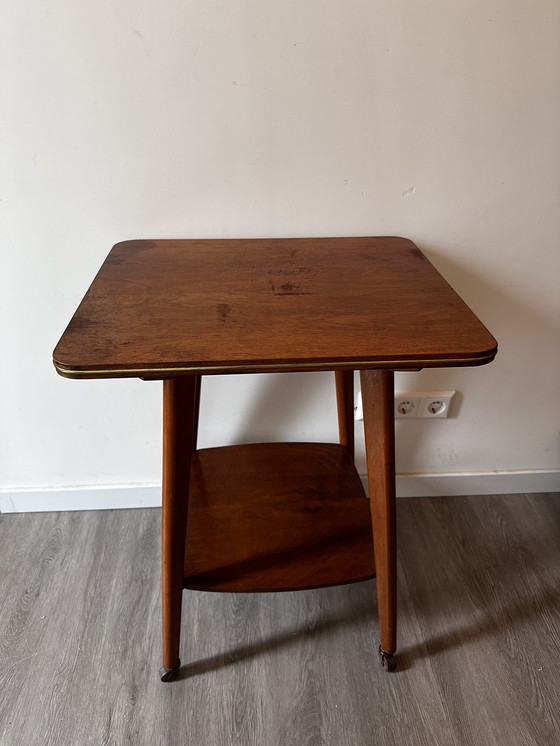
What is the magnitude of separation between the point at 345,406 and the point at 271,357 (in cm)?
59

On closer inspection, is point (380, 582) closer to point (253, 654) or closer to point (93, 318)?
point (253, 654)

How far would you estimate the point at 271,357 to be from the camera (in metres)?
0.71

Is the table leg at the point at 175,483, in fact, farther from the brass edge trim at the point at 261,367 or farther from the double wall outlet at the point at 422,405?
the double wall outlet at the point at 422,405

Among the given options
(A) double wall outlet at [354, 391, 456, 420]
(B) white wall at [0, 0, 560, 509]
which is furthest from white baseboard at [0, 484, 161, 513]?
(A) double wall outlet at [354, 391, 456, 420]

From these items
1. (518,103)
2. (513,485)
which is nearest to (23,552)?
(513,485)

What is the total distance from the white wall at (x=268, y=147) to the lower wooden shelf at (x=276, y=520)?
163 mm

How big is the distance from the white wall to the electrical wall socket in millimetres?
54

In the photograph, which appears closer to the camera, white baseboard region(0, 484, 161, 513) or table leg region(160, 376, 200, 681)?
table leg region(160, 376, 200, 681)

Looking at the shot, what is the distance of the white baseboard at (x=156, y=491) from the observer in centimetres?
141

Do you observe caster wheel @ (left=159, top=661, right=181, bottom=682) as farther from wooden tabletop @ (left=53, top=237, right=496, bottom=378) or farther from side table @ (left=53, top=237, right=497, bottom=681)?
wooden tabletop @ (left=53, top=237, right=496, bottom=378)

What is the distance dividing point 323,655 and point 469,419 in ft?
2.21

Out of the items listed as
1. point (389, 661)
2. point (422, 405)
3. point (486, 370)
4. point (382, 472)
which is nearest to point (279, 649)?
point (389, 661)

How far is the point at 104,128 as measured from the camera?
101cm

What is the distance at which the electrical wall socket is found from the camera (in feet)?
4.39
